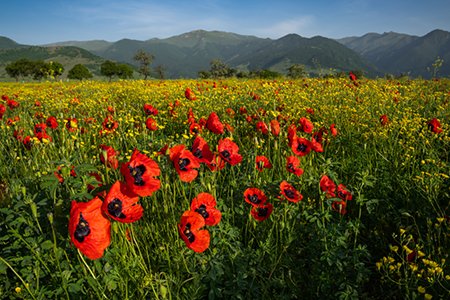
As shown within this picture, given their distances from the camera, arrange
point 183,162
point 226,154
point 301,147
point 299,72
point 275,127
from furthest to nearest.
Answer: point 299,72 → point 275,127 → point 301,147 → point 226,154 → point 183,162

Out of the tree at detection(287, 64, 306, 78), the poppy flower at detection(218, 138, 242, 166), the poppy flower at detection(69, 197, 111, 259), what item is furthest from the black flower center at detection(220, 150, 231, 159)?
the tree at detection(287, 64, 306, 78)

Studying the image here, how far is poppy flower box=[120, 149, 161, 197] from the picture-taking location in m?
1.65

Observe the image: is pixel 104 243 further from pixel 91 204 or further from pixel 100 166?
pixel 100 166

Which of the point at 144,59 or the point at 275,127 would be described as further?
the point at 144,59

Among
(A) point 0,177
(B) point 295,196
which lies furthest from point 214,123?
(A) point 0,177

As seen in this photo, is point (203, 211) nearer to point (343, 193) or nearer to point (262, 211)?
point (262, 211)

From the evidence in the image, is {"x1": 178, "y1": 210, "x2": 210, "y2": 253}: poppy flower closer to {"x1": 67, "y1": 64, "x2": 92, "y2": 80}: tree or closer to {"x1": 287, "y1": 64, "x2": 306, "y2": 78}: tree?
{"x1": 287, "y1": 64, "x2": 306, "y2": 78}: tree

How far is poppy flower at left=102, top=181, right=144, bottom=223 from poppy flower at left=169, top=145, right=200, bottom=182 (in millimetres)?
409

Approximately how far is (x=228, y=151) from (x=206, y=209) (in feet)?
1.96

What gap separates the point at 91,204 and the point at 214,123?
1683 millimetres

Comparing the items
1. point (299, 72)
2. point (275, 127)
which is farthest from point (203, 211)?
point (299, 72)

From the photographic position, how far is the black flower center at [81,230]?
147cm

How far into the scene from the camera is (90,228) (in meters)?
1.52

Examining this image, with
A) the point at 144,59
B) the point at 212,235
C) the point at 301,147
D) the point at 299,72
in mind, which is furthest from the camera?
the point at 144,59
